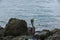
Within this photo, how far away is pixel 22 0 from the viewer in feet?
Answer: 85.9

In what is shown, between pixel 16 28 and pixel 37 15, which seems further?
pixel 37 15

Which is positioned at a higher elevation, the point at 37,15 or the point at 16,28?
the point at 16,28

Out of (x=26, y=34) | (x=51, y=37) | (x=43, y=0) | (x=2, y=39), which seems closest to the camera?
(x=51, y=37)

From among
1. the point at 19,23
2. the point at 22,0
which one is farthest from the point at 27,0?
the point at 19,23

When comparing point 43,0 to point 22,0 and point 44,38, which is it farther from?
point 44,38

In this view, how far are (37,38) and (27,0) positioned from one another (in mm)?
19518

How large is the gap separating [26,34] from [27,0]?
1869cm

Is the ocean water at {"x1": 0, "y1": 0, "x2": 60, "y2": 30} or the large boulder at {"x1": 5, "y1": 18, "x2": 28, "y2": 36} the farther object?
the ocean water at {"x1": 0, "y1": 0, "x2": 60, "y2": 30}

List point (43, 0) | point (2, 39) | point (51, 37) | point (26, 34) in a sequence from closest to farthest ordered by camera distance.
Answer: point (51, 37) < point (2, 39) < point (26, 34) < point (43, 0)

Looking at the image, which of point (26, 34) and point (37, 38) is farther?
point (26, 34)

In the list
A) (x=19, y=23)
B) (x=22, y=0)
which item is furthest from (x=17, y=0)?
(x=19, y=23)

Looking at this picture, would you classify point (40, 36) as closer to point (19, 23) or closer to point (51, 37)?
point (51, 37)

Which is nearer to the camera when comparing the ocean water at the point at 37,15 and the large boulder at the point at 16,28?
the large boulder at the point at 16,28

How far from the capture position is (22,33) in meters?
8.15
